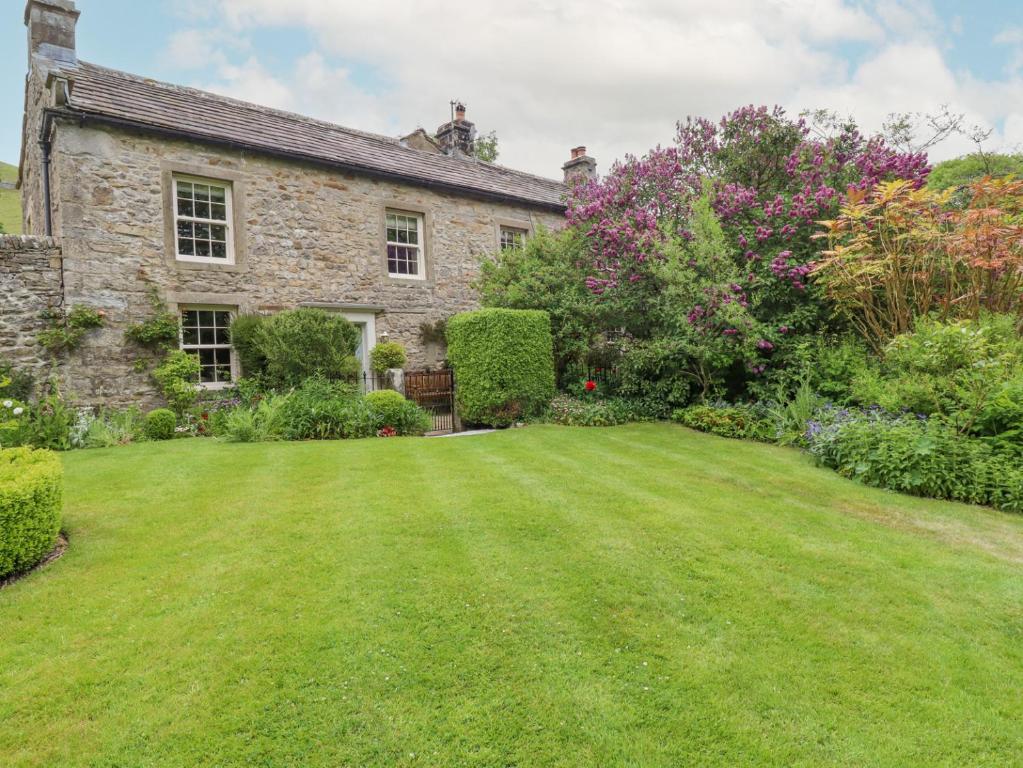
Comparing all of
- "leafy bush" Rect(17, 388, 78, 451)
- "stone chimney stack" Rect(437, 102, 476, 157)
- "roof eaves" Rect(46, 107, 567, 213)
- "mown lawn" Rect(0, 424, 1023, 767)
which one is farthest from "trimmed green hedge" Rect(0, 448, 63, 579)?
"stone chimney stack" Rect(437, 102, 476, 157)

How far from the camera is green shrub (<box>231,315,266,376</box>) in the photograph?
1166 cm

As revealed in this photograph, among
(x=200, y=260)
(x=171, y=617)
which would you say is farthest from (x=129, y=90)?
(x=171, y=617)

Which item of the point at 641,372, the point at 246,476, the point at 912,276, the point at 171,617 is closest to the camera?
the point at 171,617

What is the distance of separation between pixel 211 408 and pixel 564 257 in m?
8.37

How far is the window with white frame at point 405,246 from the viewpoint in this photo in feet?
47.9

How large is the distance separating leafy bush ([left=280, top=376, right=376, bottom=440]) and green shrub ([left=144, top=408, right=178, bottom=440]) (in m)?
2.02

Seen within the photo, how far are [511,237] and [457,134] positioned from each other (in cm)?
487

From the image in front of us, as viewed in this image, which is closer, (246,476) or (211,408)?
(246,476)

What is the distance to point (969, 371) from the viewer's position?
7.30 meters

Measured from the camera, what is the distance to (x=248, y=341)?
38.3ft

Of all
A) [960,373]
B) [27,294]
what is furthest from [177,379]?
[960,373]

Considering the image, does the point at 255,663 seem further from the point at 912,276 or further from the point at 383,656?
the point at 912,276

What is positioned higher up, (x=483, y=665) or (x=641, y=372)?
(x=641, y=372)

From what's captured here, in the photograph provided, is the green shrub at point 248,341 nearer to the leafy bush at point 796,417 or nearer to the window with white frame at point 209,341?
the window with white frame at point 209,341
